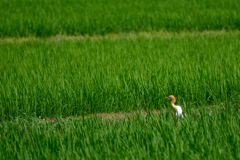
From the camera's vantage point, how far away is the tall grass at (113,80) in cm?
401

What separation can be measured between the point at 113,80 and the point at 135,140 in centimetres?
163

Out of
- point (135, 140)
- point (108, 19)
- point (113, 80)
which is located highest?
point (108, 19)

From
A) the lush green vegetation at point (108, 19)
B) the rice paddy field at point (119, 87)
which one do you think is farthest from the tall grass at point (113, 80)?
the lush green vegetation at point (108, 19)

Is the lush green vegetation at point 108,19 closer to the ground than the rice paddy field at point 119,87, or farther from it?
farther from it

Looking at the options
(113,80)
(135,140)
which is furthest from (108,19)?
(135,140)

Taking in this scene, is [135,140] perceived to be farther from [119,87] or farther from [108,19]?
[108,19]

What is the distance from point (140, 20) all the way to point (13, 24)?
11.3 feet

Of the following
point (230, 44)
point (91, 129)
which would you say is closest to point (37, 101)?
point (91, 129)

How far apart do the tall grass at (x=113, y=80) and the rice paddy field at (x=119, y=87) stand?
2 cm

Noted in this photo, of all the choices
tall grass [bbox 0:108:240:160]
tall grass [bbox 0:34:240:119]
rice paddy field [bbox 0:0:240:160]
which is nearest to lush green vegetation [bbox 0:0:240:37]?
rice paddy field [bbox 0:0:240:160]

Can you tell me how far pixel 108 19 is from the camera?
8617mm

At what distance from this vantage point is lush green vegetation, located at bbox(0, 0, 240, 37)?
26.6ft

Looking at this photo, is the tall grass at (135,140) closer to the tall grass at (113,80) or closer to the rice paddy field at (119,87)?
the rice paddy field at (119,87)

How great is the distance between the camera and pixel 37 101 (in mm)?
4027
